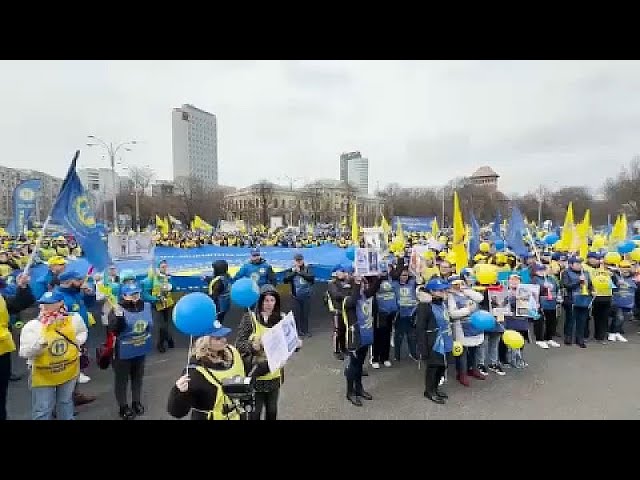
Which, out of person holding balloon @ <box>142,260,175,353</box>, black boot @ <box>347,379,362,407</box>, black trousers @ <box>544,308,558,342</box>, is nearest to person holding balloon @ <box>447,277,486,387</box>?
black boot @ <box>347,379,362,407</box>

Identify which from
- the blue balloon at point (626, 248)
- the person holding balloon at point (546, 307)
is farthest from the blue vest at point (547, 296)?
the blue balloon at point (626, 248)

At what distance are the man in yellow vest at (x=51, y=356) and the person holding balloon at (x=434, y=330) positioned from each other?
12.6 feet

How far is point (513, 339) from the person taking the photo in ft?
19.4

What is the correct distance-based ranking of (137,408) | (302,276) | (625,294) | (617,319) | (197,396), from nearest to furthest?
(197,396) < (137,408) < (625,294) < (617,319) < (302,276)

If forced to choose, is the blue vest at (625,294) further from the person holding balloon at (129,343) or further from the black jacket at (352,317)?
the person holding balloon at (129,343)

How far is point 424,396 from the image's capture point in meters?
5.25

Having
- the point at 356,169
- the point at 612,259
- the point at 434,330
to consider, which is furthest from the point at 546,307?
the point at 356,169

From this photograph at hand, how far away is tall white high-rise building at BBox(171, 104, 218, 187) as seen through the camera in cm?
10981

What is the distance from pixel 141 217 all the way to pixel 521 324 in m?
56.1

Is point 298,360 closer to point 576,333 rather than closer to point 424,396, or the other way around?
point 424,396

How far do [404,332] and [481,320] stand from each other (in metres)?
1.70

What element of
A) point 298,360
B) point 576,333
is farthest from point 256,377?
point 576,333

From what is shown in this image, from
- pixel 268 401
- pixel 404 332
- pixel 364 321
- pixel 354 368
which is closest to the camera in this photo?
pixel 268 401

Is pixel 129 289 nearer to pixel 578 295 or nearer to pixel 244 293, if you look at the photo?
pixel 244 293
